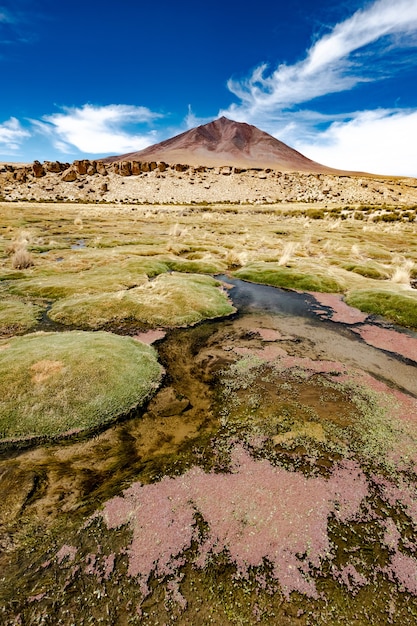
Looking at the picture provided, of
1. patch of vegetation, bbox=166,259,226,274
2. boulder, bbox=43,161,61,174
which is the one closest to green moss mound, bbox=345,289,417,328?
patch of vegetation, bbox=166,259,226,274

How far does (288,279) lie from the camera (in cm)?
1955

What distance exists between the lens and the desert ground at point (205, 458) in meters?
4.05

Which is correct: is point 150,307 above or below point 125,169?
below

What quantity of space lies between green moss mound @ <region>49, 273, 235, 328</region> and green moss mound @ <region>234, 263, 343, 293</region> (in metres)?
4.41

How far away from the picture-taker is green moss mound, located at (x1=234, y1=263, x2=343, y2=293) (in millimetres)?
18578

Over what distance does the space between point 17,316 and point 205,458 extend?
10.5 meters

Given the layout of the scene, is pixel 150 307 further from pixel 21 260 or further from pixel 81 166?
pixel 81 166

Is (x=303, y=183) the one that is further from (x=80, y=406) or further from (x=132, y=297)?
(x=80, y=406)

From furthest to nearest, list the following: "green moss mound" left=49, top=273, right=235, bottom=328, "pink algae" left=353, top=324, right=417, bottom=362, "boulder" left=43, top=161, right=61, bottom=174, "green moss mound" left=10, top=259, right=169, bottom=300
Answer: "boulder" left=43, top=161, right=61, bottom=174 → "green moss mound" left=10, top=259, right=169, bottom=300 → "green moss mound" left=49, top=273, right=235, bottom=328 → "pink algae" left=353, top=324, right=417, bottom=362

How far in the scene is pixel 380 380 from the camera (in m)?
9.13

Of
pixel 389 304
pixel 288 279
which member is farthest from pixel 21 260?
pixel 389 304

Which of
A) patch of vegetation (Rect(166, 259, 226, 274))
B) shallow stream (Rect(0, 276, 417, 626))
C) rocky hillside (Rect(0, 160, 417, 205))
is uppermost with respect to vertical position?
rocky hillside (Rect(0, 160, 417, 205))

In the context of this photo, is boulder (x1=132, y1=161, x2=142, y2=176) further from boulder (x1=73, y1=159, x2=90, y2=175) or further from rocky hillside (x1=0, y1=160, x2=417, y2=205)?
boulder (x1=73, y1=159, x2=90, y2=175)

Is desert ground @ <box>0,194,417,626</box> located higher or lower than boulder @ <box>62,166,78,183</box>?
lower
